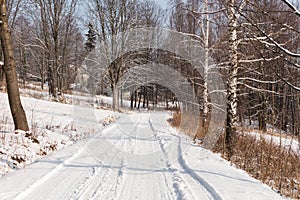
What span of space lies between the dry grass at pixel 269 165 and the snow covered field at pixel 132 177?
18.6 inches

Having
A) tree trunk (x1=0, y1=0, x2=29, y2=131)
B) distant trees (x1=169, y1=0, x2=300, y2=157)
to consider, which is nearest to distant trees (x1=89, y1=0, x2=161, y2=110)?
distant trees (x1=169, y1=0, x2=300, y2=157)

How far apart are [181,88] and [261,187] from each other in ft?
46.5

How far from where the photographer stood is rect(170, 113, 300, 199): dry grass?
15.8 ft

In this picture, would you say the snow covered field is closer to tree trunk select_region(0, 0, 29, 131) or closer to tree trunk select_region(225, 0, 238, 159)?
tree trunk select_region(225, 0, 238, 159)

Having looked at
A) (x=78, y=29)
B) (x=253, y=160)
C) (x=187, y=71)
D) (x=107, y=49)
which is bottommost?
(x=253, y=160)

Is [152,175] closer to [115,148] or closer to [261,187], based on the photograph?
[261,187]

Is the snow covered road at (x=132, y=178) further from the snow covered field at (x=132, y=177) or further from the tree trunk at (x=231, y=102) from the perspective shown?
the tree trunk at (x=231, y=102)

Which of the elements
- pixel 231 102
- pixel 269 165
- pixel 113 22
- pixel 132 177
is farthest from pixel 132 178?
pixel 113 22

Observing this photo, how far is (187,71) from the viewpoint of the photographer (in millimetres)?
15234

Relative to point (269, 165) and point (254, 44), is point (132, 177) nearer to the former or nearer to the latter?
point (254, 44)

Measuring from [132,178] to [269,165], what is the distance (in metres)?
3.30

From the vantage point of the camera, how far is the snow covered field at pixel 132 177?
3.77m

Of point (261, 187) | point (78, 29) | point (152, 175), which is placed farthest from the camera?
point (78, 29)

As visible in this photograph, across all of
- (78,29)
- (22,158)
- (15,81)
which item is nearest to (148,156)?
(22,158)
